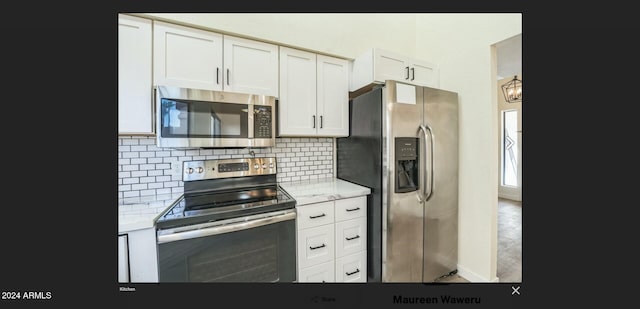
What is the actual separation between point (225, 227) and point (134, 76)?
1051 millimetres

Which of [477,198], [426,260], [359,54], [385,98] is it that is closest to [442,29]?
[359,54]

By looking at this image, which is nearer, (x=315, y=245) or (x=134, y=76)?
(x=134, y=76)

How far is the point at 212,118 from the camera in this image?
4.58ft

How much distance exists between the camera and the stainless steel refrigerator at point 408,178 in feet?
4.99

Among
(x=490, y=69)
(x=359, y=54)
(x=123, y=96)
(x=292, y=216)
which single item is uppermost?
(x=359, y=54)

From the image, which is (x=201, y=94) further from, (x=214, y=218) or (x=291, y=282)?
(x=291, y=282)

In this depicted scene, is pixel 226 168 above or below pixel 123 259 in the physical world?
above

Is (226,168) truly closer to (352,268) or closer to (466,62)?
(352,268)

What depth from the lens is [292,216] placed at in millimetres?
1333

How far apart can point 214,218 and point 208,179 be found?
22.8 inches

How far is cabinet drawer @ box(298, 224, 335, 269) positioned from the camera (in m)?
1.41

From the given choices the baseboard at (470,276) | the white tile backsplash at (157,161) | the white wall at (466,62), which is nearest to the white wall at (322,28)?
the white wall at (466,62)

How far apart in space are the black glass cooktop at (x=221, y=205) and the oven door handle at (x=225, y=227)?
0.09 feet

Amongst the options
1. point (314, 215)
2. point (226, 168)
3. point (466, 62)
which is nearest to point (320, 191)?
point (314, 215)
